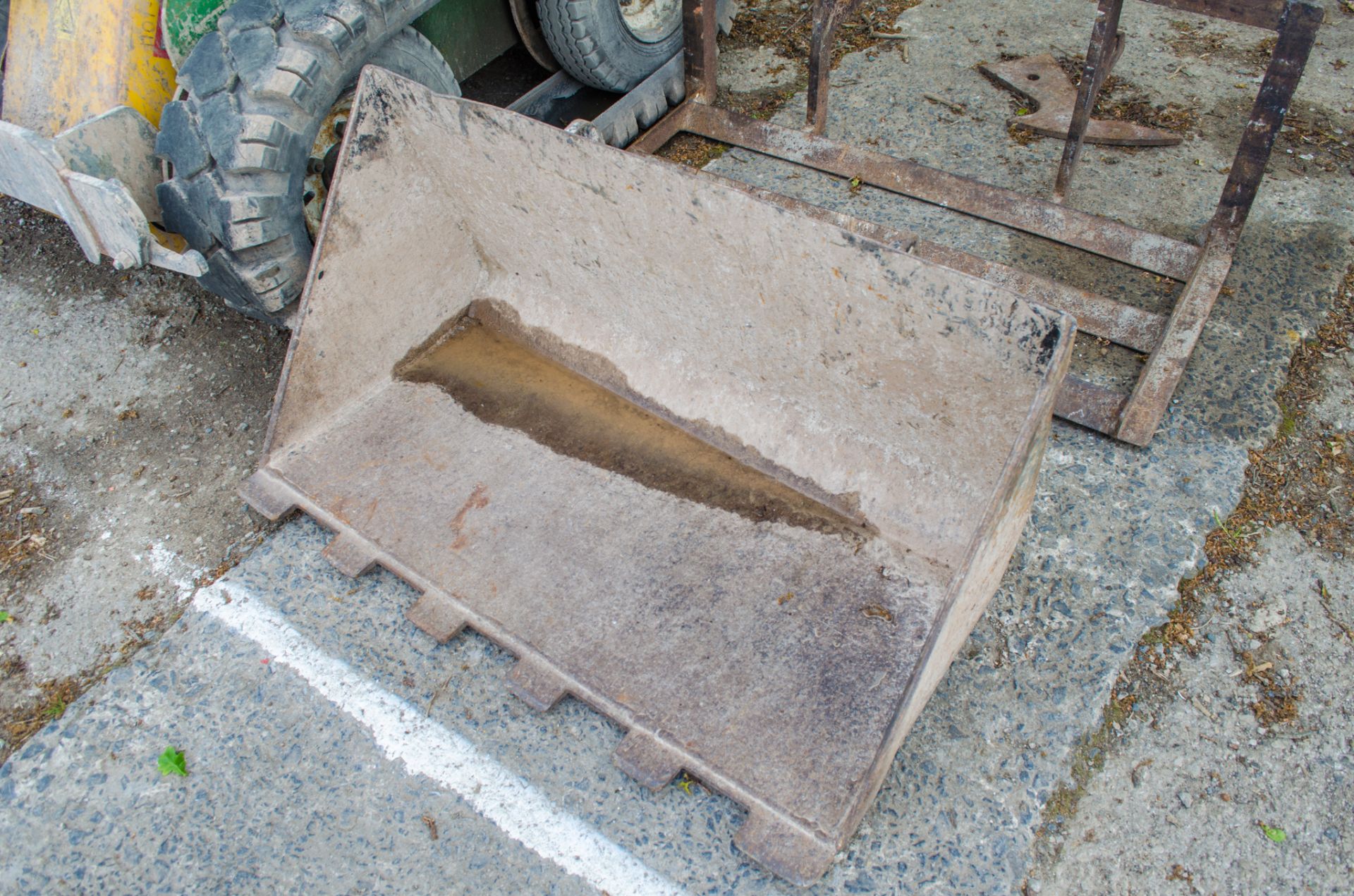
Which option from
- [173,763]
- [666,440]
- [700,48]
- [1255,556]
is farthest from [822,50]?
[173,763]

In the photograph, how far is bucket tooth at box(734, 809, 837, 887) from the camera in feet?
6.01

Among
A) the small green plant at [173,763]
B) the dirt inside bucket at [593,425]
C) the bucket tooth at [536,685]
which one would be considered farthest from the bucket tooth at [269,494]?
the bucket tooth at [536,685]

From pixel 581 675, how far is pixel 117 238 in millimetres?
1830

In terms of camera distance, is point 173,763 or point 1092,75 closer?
point 173,763

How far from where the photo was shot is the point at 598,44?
369cm

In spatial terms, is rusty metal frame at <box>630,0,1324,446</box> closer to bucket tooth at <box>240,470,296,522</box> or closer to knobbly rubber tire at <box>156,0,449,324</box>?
knobbly rubber tire at <box>156,0,449,324</box>

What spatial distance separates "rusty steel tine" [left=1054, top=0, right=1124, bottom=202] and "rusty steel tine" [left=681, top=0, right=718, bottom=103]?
1.56 meters

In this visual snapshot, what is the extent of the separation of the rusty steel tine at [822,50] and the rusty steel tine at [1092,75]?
94 centimetres

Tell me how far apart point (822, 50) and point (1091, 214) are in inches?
48.7

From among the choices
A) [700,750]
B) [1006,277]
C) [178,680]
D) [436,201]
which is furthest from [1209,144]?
[178,680]

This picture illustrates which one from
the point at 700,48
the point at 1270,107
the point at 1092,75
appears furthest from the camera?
the point at 700,48

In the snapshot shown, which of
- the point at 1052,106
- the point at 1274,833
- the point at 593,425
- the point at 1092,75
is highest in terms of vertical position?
the point at 1092,75

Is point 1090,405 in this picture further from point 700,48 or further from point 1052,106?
point 700,48

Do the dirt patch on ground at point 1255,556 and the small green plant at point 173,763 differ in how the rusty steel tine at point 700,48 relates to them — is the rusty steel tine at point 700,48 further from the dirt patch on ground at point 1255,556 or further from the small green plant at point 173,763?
the small green plant at point 173,763
